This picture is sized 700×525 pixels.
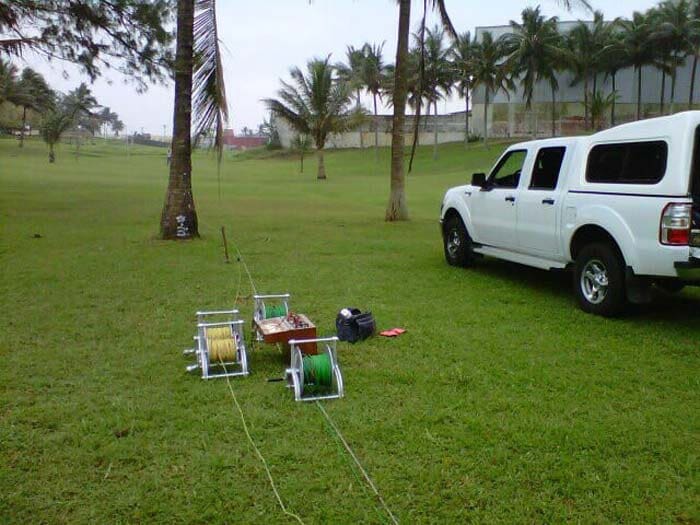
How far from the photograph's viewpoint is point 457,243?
1039 centimetres

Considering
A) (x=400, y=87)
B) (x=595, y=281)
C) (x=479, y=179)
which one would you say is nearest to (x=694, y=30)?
(x=400, y=87)

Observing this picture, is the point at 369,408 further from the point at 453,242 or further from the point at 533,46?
the point at 533,46

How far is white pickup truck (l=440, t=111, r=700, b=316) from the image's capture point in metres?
6.36

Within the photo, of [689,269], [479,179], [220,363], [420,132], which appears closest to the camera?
[220,363]

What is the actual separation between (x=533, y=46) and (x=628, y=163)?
5046cm

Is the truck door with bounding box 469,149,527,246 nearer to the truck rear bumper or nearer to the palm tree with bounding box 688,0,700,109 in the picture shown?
the truck rear bumper

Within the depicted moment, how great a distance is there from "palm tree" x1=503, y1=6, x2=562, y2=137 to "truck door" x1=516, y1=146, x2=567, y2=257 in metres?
48.3

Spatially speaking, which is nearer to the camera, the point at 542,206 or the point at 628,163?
the point at 628,163

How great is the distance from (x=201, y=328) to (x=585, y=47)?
5655 cm

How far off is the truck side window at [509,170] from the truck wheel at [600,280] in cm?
181

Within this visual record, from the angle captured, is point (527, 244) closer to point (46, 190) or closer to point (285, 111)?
point (46, 190)

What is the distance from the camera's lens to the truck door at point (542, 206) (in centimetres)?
797

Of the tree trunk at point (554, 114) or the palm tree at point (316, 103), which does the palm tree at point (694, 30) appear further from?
the palm tree at point (316, 103)

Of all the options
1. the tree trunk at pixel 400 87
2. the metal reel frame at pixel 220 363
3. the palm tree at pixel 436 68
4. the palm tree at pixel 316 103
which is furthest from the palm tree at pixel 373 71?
the metal reel frame at pixel 220 363
